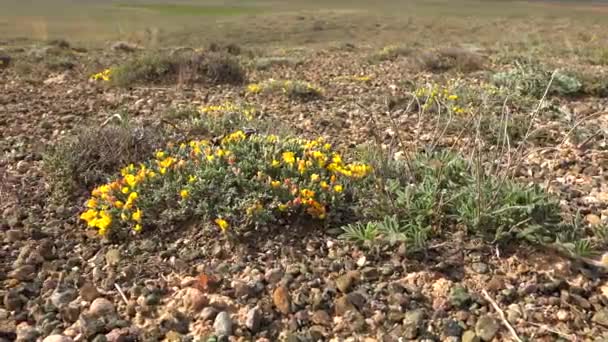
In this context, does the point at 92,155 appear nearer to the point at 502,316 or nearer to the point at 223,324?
the point at 223,324

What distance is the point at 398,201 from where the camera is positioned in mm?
3238

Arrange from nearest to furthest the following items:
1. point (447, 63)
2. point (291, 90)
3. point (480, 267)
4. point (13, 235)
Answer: point (480, 267), point (13, 235), point (291, 90), point (447, 63)

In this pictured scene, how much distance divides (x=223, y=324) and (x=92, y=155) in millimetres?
2245

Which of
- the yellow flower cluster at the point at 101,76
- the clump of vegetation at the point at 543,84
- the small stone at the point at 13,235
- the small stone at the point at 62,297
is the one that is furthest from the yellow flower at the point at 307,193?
the yellow flower cluster at the point at 101,76

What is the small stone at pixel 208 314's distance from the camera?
2.62 m

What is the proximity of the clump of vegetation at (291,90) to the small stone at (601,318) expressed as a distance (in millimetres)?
4695

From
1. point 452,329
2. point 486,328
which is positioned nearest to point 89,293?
point 452,329

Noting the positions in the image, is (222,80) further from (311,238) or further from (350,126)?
(311,238)

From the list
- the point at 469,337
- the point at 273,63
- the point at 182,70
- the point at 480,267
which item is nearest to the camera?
the point at 469,337

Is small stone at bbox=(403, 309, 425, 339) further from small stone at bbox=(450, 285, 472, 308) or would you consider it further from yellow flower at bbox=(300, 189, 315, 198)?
yellow flower at bbox=(300, 189, 315, 198)

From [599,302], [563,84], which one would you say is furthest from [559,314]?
[563,84]

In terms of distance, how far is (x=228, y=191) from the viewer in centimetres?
336

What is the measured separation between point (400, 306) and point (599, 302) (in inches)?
39.1

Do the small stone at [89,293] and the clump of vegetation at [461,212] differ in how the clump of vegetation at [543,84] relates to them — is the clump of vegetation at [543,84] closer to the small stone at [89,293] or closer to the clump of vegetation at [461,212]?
the clump of vegetation at [461,212]
